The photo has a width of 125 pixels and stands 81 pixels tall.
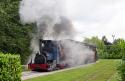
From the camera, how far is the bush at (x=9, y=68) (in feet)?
62.5

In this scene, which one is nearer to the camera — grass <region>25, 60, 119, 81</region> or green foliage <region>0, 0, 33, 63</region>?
grass <region>25, 60, 119, 81</region>

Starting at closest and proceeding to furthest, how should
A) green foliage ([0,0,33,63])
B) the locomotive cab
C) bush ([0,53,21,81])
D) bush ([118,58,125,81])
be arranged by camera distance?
bush ([118,58,125,81])
bush ([0,53,21,81])
the locomotive cab
green foliage ([0,0,33,63])

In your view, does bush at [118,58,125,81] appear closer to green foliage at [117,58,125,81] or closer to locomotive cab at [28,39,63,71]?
green foliage at [117,58,125,81]

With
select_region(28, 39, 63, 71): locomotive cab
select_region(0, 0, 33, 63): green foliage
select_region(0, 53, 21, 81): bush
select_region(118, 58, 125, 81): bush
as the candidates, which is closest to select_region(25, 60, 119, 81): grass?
select_region(28, 39, 63, 71): locomotive cab

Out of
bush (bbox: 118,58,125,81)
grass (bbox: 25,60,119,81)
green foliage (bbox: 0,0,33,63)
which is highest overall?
green foliage (bbox: 0,0,33,63)

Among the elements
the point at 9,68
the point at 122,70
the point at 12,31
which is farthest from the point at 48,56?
the point at 122,70

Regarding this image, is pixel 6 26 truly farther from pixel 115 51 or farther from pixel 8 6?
pixel 115 51

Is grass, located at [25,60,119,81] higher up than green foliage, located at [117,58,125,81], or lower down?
lower down

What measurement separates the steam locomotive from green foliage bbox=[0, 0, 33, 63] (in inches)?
185

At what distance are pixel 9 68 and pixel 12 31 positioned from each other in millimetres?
25528

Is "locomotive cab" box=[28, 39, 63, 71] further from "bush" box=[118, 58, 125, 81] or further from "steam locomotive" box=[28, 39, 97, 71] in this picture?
"bush" box=[118, 58, 125, 81]

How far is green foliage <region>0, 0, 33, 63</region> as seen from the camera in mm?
43719

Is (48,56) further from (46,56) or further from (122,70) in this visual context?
(122,70)

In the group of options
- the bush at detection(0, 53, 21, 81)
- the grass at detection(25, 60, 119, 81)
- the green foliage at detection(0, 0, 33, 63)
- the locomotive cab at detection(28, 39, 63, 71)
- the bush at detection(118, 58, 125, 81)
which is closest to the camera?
the bush at detection(118, 58, 125, 81)
